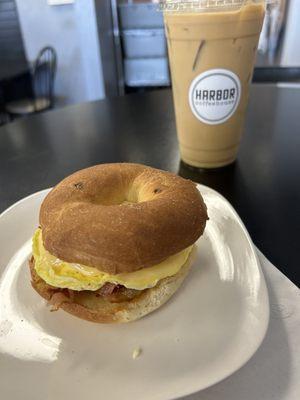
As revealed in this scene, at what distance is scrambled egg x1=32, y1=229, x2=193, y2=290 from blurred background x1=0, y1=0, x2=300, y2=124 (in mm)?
3289

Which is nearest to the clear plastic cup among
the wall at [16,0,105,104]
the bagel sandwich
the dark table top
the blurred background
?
the dark table top

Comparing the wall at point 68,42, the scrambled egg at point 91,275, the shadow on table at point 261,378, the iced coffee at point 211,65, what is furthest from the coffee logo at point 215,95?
the wall at point 68,42

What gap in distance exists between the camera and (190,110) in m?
1.04

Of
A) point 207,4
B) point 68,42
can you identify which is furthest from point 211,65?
point 68,42

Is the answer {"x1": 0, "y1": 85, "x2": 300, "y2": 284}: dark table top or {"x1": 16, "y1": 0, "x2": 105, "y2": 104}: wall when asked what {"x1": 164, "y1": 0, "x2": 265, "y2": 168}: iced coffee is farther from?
{"x1": 16, "y1": 0, "x2": 105, "y2": 104}: wall

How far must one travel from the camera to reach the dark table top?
2.97 feet

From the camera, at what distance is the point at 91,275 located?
680 mm

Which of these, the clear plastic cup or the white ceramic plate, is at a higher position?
the clear plastic cup

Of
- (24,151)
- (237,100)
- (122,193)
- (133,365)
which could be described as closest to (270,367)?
(133,365)

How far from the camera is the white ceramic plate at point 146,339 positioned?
558mm

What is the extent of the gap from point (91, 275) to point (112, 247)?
3.7 inches

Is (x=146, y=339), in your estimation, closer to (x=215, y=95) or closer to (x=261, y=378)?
(x=261, y=378)

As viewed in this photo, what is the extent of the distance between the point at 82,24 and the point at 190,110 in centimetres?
350

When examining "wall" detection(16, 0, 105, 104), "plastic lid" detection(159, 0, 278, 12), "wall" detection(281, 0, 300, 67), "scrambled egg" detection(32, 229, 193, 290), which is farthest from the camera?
"wall" detection(16, 0, 105, 104)
